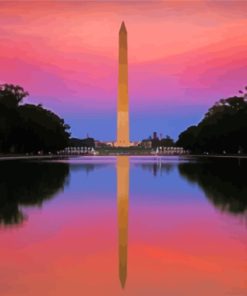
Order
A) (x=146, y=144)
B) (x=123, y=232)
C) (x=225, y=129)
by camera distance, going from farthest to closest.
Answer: (x=146, y=144) → (x=225, y=129) → (x=123, y=232)

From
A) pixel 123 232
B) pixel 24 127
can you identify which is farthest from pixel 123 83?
pixel 123 232

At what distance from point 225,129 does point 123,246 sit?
90125mm

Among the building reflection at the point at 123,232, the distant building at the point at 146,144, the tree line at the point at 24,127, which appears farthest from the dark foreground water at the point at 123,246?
the distant building at the point at 146,144

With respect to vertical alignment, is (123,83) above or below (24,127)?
above

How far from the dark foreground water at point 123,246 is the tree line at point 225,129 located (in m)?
76.9

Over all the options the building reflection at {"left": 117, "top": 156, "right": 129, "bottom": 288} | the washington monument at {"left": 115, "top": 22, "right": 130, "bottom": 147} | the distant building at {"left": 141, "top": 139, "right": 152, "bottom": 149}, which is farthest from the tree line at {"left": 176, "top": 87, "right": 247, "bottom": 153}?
the building reflection at {"left": 117, "top": 156, "right": 129, "bottom": 288}

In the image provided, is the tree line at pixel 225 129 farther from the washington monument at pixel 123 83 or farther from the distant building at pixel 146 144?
the distant building at pixel 146 144

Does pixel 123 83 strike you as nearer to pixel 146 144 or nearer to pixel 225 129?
pixel 225 129

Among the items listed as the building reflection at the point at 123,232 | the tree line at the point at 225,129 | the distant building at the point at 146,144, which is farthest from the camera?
the distant building at the point at 146,144

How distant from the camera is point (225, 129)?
98.0 m

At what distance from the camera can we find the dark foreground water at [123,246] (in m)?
6.91

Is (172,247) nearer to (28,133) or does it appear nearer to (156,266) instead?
(156,266)

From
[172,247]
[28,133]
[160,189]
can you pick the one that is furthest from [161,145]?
[172,247]

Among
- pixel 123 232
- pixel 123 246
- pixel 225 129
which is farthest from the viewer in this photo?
pixel 225 129
